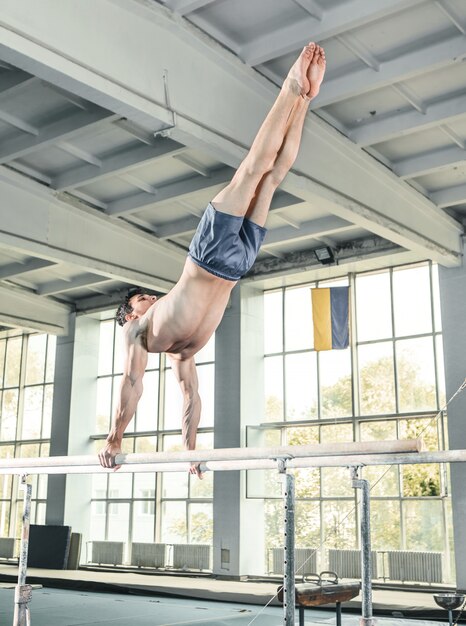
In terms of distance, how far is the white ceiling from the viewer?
7.18 metres

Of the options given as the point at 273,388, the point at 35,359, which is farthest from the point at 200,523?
the point at 35,359

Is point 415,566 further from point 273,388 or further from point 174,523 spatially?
point 174,523

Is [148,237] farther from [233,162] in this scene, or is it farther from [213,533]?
[213,533]

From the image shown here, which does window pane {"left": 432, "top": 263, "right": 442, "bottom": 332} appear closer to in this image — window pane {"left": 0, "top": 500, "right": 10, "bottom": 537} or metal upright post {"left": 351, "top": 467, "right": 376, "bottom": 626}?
metal upright post {"left": 351, "top": 467, "right": 376, "bottom": 626}

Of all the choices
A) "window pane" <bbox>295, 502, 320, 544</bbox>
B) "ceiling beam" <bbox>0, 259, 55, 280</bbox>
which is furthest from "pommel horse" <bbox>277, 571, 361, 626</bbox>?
"ceiling beam" <bbox>0, 259, 55, 280</bbox>

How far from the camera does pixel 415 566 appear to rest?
13078mm

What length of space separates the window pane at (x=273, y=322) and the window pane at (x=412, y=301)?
9.25 feet

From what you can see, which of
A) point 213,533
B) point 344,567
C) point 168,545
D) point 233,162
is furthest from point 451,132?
point 168,545

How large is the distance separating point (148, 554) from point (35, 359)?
685 cm

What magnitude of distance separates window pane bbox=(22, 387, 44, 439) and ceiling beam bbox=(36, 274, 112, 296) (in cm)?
350

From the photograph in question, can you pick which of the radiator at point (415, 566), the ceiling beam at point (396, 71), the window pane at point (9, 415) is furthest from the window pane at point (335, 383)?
the window pane at point (9, 415)

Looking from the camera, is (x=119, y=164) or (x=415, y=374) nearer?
(x=119, y=164)

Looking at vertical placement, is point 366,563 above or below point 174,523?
above

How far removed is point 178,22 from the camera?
7645mm
